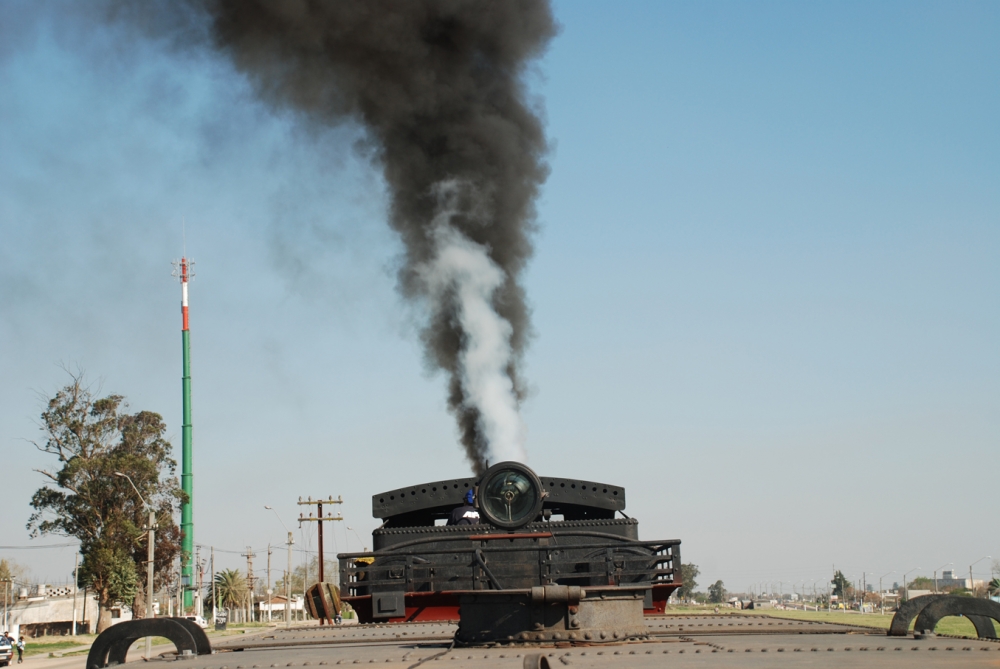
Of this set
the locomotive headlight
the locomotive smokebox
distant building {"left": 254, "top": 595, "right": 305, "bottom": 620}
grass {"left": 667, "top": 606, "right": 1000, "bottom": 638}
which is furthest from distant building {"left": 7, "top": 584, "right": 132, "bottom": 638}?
the locomotive headlight

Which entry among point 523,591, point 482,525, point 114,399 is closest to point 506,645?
point 523,591

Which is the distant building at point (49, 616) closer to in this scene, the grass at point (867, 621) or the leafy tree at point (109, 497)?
the leafy tree at point (109, 497)

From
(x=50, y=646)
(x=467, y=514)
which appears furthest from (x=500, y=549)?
(x=50, y=646)

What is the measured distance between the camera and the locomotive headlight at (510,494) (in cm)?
1136

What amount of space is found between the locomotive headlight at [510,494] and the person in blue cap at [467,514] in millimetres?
369

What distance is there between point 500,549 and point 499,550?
0.02 metres

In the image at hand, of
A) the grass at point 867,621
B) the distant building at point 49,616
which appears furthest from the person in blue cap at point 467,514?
the distant building at point 49,616

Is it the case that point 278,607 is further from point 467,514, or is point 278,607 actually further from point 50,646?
point 467,514

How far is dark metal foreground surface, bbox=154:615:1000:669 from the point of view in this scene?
16.2 ft

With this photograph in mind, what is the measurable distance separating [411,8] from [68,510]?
28.2m

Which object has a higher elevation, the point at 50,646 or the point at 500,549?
the point at 500,549

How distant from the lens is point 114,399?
4359cm

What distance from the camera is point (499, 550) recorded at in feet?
34.0

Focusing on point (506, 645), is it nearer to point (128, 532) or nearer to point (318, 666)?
point (318, 666)
